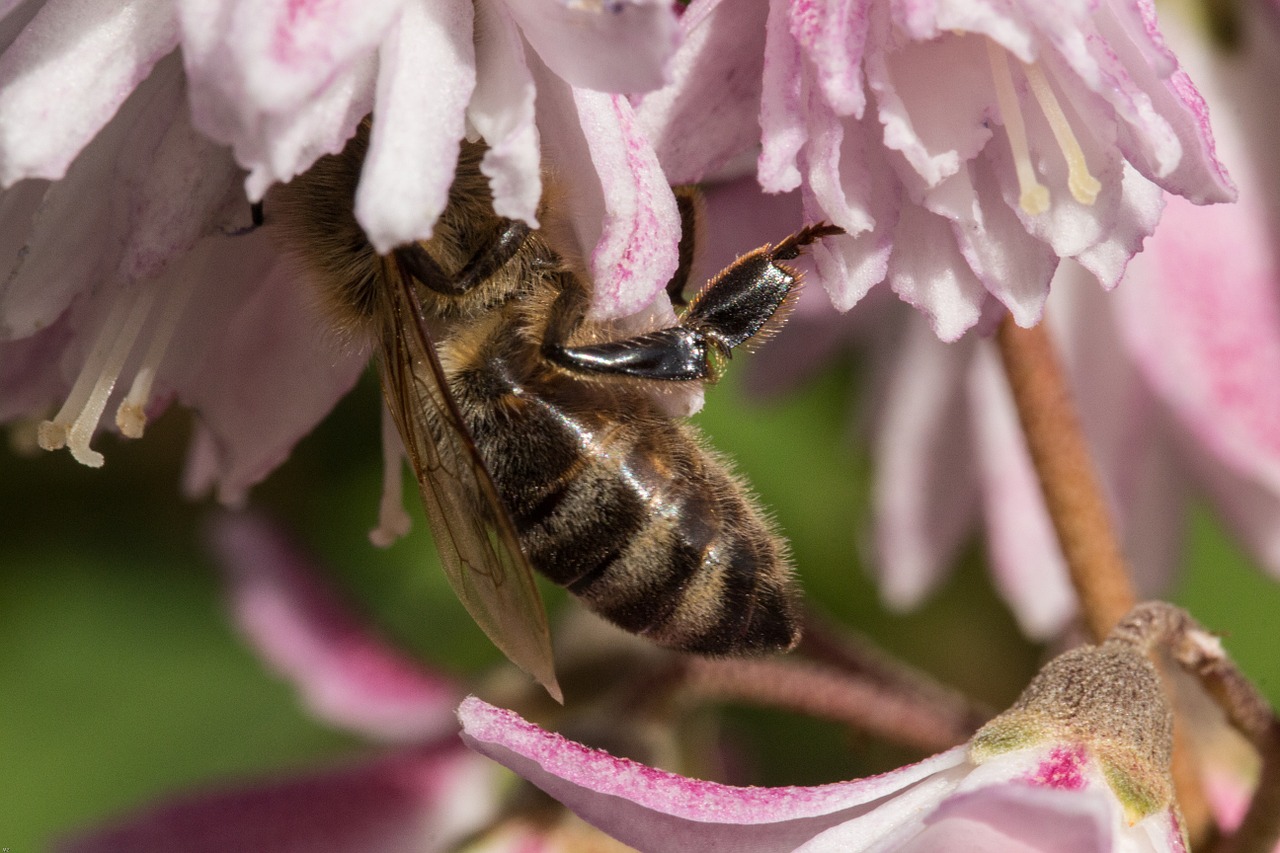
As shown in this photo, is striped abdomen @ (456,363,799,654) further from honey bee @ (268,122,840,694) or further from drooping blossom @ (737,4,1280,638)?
drooping blossom @ (737,4,1280,638)

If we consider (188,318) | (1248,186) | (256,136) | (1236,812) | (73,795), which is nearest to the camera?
(256,136)

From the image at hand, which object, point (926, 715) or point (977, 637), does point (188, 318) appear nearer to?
point (926, 715)

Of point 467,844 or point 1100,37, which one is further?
point 467,844

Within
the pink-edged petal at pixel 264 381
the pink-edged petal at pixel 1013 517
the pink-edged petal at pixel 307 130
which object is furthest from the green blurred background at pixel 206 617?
the pink-edged petal at pixel 307 130

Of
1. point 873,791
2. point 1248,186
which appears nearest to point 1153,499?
point 1248,186

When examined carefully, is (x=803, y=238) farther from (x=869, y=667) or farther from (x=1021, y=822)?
(x=869, y=667)
